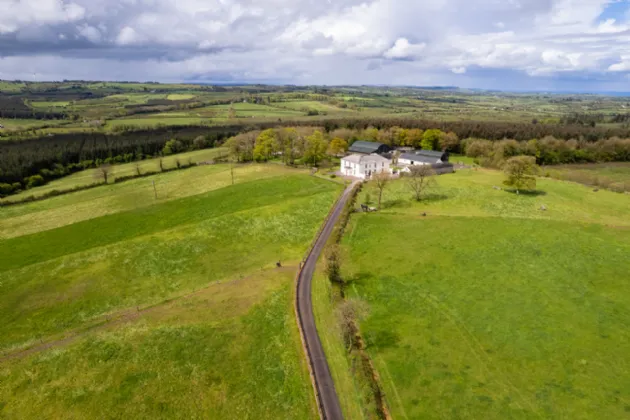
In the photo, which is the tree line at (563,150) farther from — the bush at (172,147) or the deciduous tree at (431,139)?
the bush at (172,147)

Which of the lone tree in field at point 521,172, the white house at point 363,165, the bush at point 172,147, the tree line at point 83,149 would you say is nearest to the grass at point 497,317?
the lone tree in field at point 521,172

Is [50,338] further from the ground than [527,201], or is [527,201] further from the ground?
[527,201]

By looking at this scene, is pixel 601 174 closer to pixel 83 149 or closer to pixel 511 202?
pixel 511 202

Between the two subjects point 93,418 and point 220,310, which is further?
point 220,310

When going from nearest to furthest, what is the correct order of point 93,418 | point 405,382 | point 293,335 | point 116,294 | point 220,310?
point 93,418 < point 405,382 < point 293,335 < point 220,310 < point 116,294

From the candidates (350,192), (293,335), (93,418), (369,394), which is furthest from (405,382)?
(350,192)

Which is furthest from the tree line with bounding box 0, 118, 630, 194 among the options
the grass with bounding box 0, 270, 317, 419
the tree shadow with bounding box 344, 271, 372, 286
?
the grass with bounding box 0, 270, 317, 419

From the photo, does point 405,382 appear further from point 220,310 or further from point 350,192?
point 350,192
